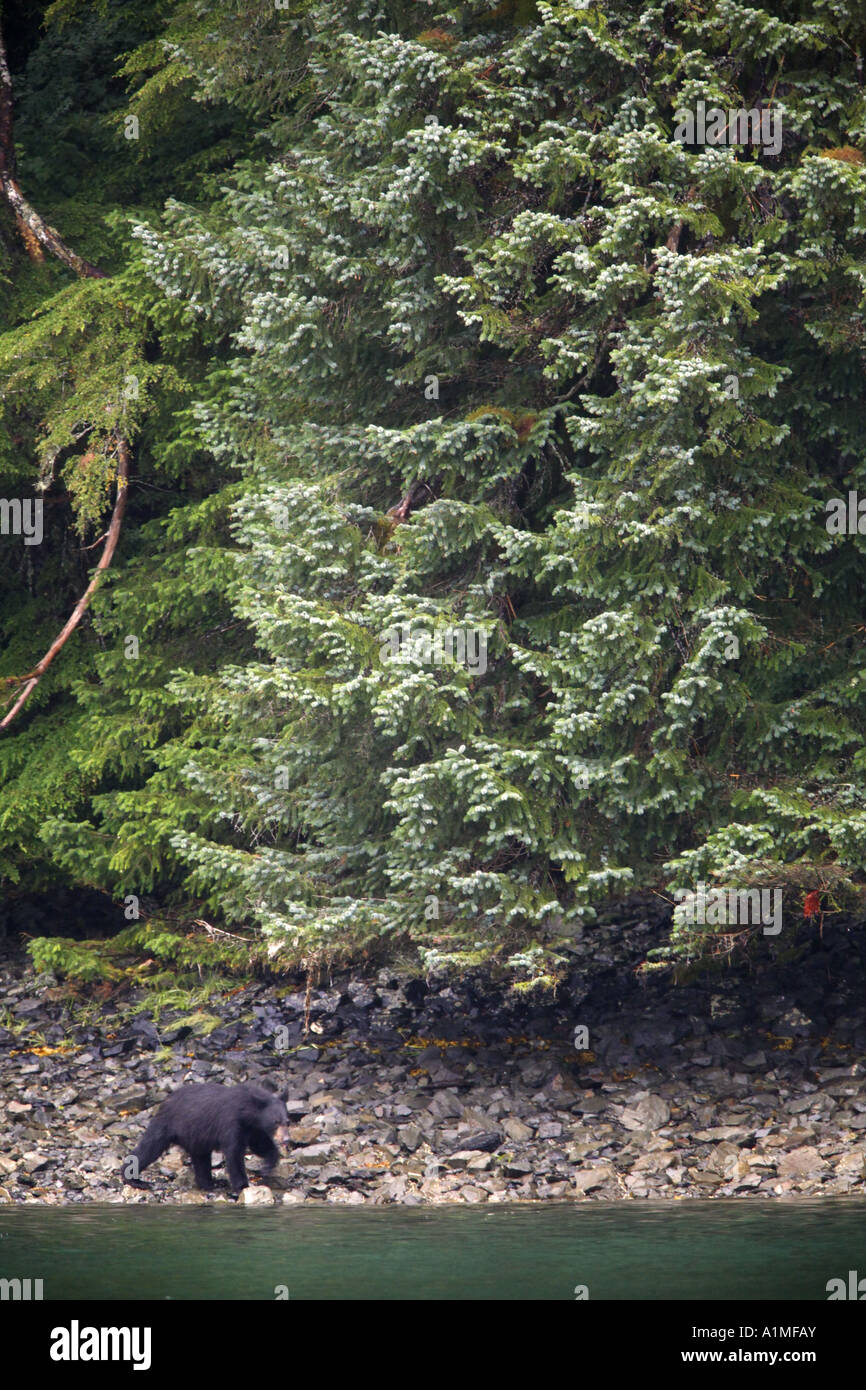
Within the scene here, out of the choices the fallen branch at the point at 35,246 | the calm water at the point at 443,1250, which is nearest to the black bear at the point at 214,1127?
the calm water at the point at 443,1250

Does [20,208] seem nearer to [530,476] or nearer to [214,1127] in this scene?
[530,476]

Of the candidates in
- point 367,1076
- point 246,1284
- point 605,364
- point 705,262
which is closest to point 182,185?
point 605,364

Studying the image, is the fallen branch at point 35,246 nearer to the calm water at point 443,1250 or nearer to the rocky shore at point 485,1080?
the rocky shore at point 485,1080

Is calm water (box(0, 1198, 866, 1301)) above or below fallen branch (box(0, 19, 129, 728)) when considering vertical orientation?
below

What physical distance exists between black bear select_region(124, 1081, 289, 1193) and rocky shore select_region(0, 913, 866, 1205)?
30 cm

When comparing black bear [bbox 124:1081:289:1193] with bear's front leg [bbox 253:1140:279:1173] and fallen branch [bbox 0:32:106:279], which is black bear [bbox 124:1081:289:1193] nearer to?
bear's front leg [bbox 253:1140:279:1173]

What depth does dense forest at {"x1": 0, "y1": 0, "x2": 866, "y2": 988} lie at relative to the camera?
10406mm

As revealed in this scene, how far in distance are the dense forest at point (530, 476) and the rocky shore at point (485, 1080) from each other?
0.85 metres

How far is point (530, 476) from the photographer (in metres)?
12.2

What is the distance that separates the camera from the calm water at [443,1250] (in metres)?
7.75

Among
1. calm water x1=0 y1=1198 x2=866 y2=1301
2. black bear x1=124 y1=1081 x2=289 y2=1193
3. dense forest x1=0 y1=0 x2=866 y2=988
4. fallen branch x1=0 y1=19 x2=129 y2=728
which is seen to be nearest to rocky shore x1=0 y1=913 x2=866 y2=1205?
black bear x1=124 y1=1081 x2=289 y2=1193

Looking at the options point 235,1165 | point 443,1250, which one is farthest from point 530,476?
point 443,1250

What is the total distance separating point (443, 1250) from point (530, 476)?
6.45 meters

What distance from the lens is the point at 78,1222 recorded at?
31.4 feet
